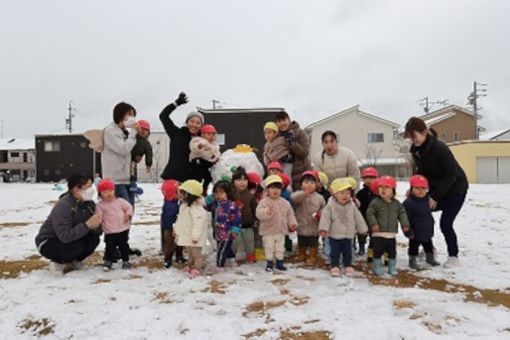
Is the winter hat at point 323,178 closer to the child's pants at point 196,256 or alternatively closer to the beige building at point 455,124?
the child's pants at point 196,256

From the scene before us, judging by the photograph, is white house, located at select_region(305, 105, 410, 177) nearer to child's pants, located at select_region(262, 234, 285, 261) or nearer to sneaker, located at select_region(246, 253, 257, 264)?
sneaker, located at select_region(246, 253, 257, 264)

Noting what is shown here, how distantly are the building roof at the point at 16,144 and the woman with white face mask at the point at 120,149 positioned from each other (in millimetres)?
53387

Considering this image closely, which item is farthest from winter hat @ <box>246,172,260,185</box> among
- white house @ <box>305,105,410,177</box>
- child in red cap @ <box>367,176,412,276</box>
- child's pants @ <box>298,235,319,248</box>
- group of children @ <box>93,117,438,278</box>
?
→ white house @ <box>305,105,410,177</box>

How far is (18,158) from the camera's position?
5169cm

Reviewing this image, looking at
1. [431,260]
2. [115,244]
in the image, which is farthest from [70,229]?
[431,260]

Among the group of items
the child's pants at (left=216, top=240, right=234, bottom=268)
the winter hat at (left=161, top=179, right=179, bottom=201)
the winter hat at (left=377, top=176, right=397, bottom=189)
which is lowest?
the child's pants at (left=216, top=240, right=234, bottom=268)

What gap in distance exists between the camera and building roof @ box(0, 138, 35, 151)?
5177cm

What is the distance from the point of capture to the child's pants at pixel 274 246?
15.6ft

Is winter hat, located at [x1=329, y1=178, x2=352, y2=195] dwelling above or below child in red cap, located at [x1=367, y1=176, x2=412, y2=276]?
above

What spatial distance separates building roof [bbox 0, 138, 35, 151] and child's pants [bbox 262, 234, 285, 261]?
180ft

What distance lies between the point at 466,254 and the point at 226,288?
3.65m

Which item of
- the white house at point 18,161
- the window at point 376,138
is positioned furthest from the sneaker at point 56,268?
the white house at point 18,161

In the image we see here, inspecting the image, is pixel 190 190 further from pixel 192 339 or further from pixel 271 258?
pixel 192 339

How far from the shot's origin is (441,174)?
485cm
